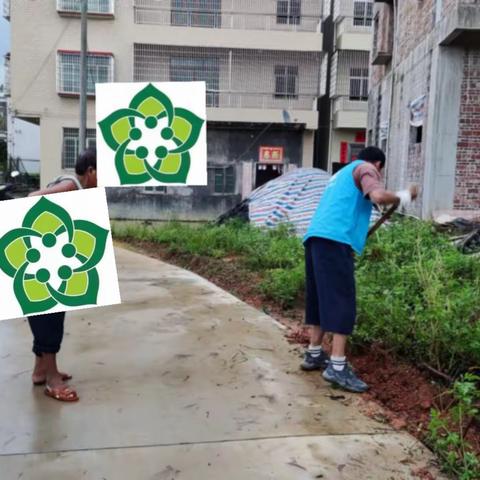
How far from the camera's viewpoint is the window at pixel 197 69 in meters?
22.4

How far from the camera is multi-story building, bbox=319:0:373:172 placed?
72.9ft

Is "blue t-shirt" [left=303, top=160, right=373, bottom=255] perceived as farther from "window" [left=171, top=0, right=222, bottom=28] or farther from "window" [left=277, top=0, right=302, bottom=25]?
"window" [left=277, top=0, right=302, bottom=25]

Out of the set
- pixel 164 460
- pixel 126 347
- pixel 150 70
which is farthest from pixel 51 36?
pixel 164 460

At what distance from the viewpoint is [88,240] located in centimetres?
336

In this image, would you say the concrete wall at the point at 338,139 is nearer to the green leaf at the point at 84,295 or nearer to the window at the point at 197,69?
the window at the point at 197,69

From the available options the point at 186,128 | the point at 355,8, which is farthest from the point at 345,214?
the point at 355,8

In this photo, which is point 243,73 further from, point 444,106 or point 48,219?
point 48,219

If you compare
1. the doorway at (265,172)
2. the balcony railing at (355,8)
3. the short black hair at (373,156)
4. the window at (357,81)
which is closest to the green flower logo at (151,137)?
the short black hair at (373,156)

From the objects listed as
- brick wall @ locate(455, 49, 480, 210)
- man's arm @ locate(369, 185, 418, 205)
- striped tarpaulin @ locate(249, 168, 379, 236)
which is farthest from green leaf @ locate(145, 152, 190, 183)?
brick wall @ locate(455, 49, 480, 210)

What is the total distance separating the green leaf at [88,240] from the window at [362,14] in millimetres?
21501

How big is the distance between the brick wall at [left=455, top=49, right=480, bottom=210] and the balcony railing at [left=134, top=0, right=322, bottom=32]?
44.7 ft

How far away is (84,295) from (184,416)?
91 cm

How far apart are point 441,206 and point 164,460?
8108 millimetres

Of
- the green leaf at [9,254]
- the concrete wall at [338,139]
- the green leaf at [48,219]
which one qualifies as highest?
the concrete wall at [338,139]
